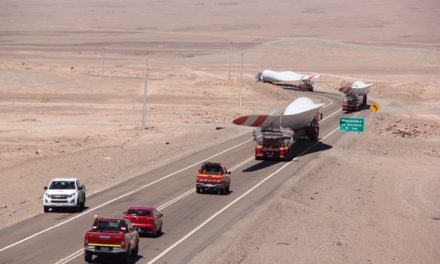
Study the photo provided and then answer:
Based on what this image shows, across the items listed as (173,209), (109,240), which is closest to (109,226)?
Result: (109,240)

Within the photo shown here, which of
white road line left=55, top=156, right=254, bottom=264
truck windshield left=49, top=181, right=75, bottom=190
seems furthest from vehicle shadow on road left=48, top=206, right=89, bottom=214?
white road line left=55, top=156, right=254, bottom=264

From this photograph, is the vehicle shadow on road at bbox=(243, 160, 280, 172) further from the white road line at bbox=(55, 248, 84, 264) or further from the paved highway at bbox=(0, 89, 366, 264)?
the white road line at bbox=(55, 248, 84, 264)

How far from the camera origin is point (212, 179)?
5109 cm

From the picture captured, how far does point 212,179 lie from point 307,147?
2690 centimetres

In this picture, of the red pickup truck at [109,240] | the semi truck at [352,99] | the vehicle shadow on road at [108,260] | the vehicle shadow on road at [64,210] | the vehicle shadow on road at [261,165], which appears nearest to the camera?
the red pickup truck at [109,240]

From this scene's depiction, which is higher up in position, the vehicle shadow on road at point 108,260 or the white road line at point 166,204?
the vehicle shadow on road at point 108,260

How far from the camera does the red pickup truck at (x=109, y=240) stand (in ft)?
102

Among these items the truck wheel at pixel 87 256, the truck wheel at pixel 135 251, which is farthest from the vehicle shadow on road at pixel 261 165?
the truck wheel at pixel 87 256

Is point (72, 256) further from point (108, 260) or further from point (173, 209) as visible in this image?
point (173, 209)

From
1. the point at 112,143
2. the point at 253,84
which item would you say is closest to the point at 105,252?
the point at 112,143

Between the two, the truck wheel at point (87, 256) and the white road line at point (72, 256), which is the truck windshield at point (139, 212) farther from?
the truck wheel at point (87, 256)

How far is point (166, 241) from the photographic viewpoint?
38.2 meters

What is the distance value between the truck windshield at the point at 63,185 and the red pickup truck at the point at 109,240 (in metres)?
12.6

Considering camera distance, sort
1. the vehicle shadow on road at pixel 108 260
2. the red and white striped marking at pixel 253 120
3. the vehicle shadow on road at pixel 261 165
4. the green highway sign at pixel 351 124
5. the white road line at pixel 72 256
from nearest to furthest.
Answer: the vehicle shadow on road at pixel 108 260 < the white road line at pixel 72 256 < the vehicle shadow on road at pixel 261 165 < the red and white striped marking at pixel 253 120 < the green highway sign at pixel 351 124
